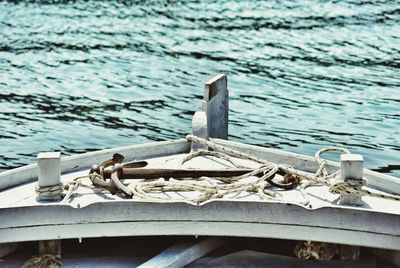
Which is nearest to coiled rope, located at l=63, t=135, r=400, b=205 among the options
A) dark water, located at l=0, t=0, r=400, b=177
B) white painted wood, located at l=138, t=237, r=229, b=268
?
white painted wood, located at l=138, t=237, r=229, b=268

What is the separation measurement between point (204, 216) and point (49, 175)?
1.13m

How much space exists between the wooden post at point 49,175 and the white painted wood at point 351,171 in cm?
195

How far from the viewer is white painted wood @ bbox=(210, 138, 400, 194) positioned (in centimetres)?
634

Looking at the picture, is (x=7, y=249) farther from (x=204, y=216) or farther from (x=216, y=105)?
(x=216, y=105)

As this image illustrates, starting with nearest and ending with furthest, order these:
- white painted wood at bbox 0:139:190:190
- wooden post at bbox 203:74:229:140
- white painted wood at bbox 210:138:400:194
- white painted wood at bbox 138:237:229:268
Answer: white painted wood at bbox 138:237:229:268 → white painted wood at bbox 210:138:400:194 → white painted wood at bbox 0:139:190:190 → wooden post at bbox 203:74:229:140

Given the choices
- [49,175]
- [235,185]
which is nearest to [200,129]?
[235,185]

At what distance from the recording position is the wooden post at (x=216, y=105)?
7809 mm

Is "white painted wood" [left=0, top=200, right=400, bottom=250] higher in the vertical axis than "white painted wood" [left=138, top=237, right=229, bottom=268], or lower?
higher

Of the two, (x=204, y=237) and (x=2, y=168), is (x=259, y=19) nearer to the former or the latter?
(x=2, y=168)

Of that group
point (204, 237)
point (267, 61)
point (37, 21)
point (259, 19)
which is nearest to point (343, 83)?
point (267, 61)

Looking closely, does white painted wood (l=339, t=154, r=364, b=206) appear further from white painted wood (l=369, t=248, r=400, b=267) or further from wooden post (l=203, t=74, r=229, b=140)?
wooden post (l=203, t=74, r=229, b=140)

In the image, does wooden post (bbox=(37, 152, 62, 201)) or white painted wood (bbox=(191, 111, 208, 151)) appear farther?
white painted wood (bbox=(191, 111, 208, 151))

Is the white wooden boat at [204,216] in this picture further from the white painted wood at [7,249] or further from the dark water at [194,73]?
the dark water at [194,73]

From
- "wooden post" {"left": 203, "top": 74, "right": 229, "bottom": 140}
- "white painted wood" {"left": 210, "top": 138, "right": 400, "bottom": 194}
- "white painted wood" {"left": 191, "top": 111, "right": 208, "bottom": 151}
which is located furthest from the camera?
"wooden post" {"left": 203, "top": 74, "right": 229, "bottom": 140}
